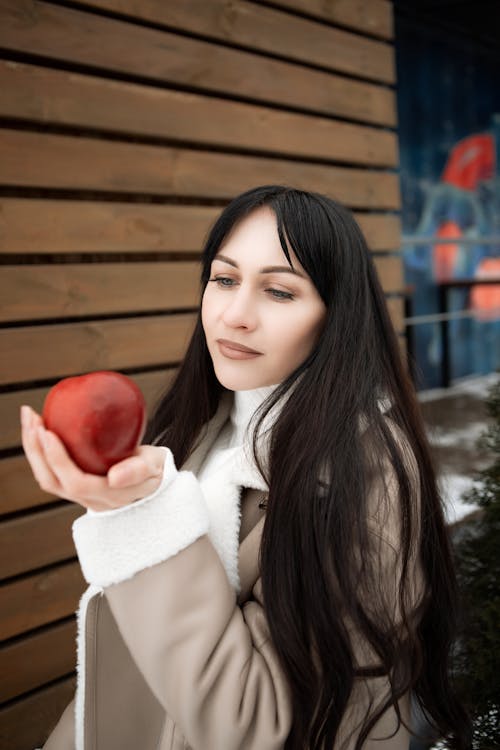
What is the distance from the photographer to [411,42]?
6.95m

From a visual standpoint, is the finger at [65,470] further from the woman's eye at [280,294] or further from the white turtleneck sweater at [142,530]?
the woman's eye at [280,294]

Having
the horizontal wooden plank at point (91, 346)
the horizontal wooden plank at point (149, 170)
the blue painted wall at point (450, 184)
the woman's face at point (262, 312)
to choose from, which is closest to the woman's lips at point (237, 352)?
the woman's face at point (262, 312)

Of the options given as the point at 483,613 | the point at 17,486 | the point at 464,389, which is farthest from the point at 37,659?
the point at 464,389

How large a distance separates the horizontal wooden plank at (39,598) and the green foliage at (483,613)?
1.43 metres

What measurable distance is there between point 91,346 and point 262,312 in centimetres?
149

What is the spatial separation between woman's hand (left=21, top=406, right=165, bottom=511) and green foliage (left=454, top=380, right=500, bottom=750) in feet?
4.21

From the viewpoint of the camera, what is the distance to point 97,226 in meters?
2.79

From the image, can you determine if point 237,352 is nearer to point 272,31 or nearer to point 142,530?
point 142,530

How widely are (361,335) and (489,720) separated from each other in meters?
1.21

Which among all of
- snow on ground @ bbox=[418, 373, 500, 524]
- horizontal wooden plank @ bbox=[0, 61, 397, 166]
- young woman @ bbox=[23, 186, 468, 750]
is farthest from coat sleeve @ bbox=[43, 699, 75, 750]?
horizontal wooden plank @ bbox=[0, 61, 397, 166]

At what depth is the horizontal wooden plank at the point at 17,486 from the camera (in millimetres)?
2551

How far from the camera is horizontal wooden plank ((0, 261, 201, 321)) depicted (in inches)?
100

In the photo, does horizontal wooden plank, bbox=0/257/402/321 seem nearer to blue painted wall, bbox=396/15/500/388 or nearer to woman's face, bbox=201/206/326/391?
woman's face, bbox=201/206/326/391

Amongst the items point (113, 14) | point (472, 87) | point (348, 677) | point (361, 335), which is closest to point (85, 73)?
point (113, 14)
